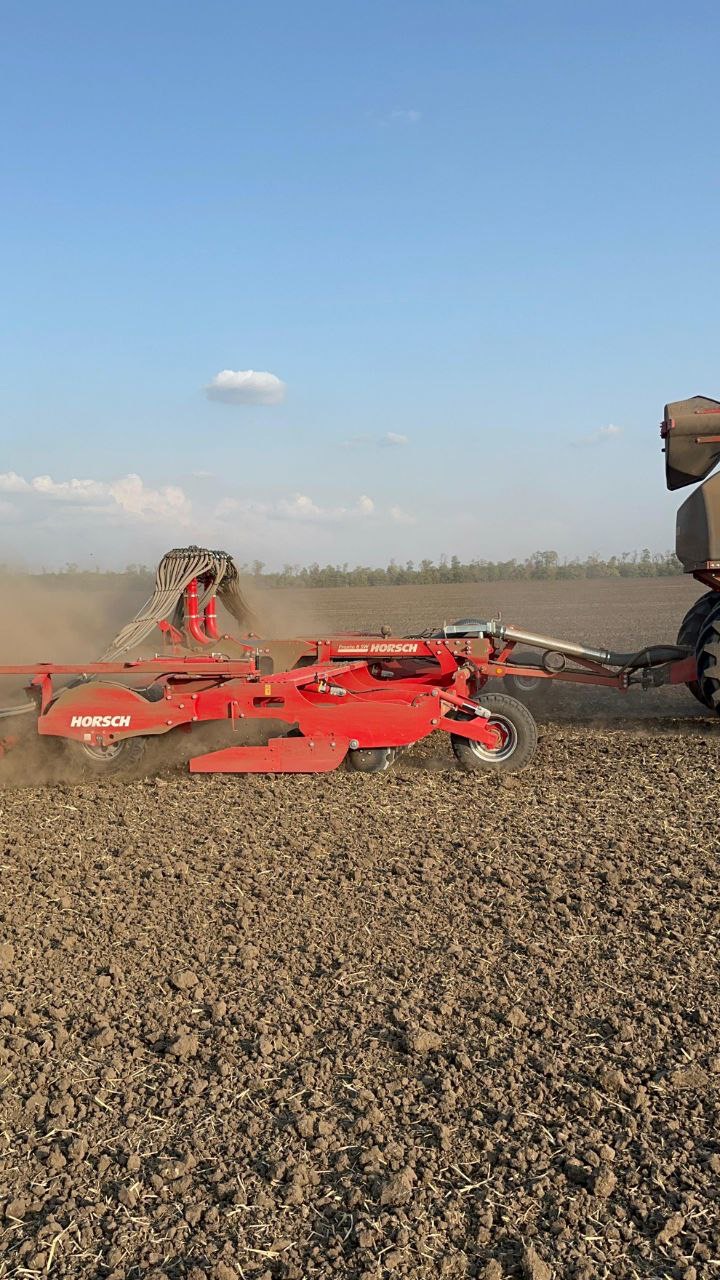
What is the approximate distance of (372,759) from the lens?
7.61 meters

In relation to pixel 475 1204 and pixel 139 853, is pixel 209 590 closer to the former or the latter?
pixel 139 853

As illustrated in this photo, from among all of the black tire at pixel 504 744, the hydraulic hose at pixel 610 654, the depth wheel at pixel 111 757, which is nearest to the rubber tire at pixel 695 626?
the hydraulic hose at pixel 610 654

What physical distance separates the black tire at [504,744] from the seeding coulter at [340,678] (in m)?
0.01

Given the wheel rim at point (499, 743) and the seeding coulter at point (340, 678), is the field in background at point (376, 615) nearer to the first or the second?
the seeding coulter at point (340, 678)

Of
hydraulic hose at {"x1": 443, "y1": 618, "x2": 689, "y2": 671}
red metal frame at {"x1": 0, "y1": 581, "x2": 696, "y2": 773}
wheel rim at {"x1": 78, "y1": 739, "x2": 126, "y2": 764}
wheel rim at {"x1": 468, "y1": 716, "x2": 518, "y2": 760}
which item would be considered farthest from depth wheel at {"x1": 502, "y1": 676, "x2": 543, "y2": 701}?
wheel rim at {"x1": 78, "y1": 739, "x2": 126, "y2": 764}

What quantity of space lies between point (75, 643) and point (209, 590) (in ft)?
15.5

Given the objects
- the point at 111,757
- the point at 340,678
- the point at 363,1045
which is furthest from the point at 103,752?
the point at 363,1045

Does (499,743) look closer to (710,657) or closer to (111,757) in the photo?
(710,657)

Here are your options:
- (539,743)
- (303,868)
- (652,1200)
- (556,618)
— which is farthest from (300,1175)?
(556,618)

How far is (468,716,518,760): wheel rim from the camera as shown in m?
7.59

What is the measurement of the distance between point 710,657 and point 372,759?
2.94 metres

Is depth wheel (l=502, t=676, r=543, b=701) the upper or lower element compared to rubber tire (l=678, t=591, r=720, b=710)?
lower

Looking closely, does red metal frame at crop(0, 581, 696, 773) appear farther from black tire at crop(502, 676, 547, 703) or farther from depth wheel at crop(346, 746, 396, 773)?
black tire at crop(502, 676, 547, 703)

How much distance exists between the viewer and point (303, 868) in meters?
5.51
